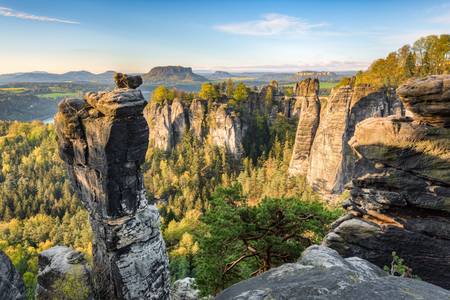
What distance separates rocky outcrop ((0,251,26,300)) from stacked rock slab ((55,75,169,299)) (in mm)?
3423

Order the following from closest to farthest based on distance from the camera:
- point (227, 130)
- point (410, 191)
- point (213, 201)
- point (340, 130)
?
point (410, 191) < point (213, 201) < point (340, 130) < point (227, 130)

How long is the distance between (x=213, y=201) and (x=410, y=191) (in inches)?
342

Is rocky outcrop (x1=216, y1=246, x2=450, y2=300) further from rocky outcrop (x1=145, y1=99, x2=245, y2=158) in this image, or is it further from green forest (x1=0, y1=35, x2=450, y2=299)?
rocky outcrop (x1=145, y1=99, x2=245, y2=158)

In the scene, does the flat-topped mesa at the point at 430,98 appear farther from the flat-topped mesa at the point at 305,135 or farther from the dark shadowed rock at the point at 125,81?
the flat-topped mesa at the point at 305,135

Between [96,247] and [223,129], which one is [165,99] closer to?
[223,129]

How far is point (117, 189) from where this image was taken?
1177 cm

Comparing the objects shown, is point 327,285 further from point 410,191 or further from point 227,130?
point 227,130

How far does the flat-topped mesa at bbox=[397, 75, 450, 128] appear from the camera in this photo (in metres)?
11.4

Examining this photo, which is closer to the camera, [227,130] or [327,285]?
[327,285]

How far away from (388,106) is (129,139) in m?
46.6

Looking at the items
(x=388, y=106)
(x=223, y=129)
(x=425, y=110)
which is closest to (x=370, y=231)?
(x=425, y=110)

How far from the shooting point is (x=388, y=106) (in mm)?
46406

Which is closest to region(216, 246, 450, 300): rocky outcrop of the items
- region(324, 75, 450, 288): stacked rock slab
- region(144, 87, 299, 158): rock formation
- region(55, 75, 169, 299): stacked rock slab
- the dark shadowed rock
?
region(324, 75, 450, 288): stacked rock slab

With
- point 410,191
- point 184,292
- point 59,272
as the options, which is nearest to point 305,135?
point 184,292
